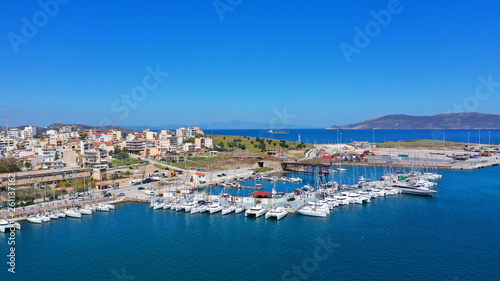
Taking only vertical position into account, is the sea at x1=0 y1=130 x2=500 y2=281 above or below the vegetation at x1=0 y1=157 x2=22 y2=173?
below

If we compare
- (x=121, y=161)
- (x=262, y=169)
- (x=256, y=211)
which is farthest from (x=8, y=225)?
(x=262, y=169)

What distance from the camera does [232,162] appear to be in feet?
165

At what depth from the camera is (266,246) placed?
60.1 feet

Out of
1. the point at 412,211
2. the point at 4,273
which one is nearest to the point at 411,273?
the point at 412,211

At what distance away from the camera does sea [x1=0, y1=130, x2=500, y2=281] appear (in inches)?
599

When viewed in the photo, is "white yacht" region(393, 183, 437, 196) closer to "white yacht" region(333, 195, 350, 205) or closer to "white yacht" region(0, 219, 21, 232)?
"white yacht" region(333, 195, 350, 205)

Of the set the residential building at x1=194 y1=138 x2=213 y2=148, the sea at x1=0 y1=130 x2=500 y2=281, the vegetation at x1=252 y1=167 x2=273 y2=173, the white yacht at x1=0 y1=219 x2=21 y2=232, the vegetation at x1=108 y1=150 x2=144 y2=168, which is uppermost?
the residential building at x1=194 y1=138 x2=213 y2=148

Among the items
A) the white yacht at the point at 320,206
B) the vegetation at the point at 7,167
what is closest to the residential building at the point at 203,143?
Answer: the vegetation at the point at 7,167

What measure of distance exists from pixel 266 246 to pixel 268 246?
0.37ft

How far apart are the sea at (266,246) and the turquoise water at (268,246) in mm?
51

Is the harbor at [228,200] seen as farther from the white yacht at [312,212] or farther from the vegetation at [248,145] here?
the vegetation at [248,145]

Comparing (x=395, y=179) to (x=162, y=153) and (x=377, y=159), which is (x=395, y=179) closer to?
(x=377, y=159)

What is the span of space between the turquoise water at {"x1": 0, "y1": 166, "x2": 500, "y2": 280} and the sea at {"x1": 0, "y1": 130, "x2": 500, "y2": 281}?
0.05 metres

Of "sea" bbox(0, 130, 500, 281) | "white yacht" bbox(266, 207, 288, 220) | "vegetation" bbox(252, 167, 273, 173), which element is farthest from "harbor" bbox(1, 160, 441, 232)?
"vegetation" bbox(252, 167, 273, 173)
